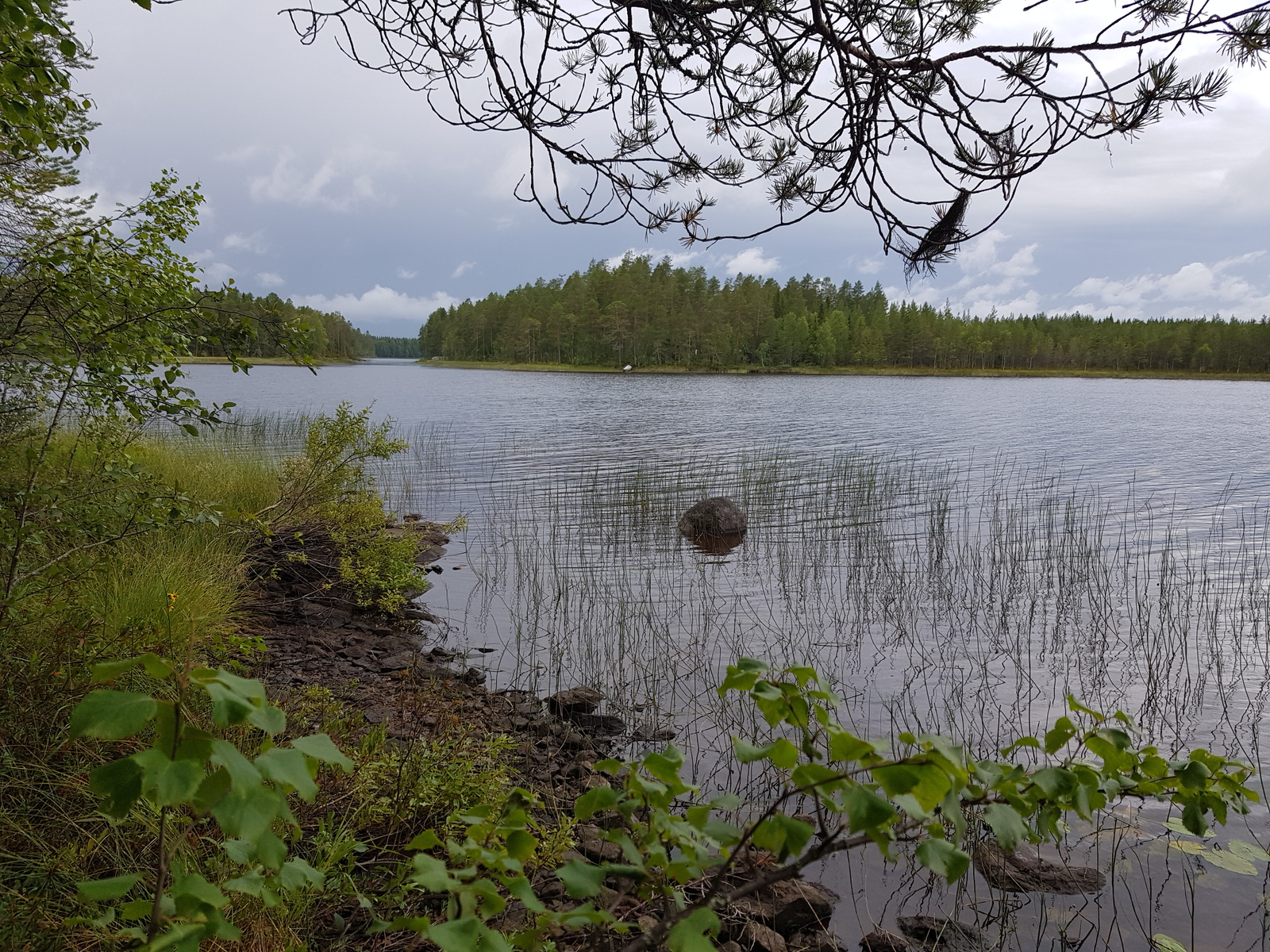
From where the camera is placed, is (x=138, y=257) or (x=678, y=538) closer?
(x=138, y=257)

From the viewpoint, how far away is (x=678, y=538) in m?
10.1

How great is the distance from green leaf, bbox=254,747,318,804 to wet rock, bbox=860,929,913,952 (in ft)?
9.33

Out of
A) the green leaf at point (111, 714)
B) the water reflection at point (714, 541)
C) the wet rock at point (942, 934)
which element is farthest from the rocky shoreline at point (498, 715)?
the water reflection at point (714, 541)

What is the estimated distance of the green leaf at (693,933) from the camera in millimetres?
1030

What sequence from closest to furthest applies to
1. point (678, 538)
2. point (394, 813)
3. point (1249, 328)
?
point (394, 813) → point (678, 538) → point (1249, 328)

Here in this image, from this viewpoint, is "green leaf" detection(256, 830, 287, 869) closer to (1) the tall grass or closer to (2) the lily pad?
(1) the tall grass

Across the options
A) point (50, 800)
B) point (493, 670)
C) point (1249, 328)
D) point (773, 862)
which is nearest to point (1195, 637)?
point (773, 862)

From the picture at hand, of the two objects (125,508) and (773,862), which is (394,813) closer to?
(773,862)

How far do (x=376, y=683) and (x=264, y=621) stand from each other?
1451 millimetres

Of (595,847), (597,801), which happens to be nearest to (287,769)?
(597,801)

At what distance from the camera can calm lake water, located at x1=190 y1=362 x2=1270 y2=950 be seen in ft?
11.1

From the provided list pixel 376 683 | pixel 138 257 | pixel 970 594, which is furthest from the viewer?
pixel 970 594

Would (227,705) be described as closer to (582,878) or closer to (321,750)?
(321,750)

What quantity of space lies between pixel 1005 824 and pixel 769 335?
83662mm
